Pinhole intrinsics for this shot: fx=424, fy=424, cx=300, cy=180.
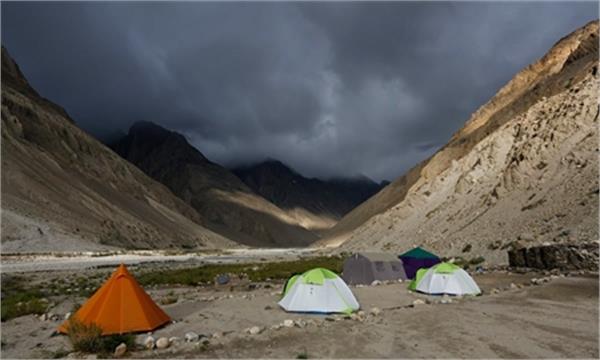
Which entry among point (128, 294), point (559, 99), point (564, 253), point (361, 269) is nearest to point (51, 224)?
point (361, 269)

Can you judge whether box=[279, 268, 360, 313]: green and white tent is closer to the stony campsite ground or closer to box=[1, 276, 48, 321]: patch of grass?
the stony campsite ground

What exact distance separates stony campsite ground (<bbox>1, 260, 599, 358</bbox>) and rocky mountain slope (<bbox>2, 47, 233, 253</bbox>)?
51.6m

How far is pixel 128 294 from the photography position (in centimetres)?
1150

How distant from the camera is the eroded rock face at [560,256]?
23344 millimetres

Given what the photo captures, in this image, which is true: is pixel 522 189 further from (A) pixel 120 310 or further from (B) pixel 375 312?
(A) pixel 120 310

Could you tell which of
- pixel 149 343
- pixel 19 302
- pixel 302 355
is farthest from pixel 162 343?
pixel 19 302

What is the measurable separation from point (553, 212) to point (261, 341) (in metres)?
30.0

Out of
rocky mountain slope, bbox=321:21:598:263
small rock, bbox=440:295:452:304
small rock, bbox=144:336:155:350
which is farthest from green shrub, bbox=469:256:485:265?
small rock, bbox=144:336:155:350

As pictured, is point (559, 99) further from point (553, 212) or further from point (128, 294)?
point (128, 294)

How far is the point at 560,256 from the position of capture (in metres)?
25.0

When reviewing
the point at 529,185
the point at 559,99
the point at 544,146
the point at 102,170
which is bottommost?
the point at 529,185

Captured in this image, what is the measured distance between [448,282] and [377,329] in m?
7.57

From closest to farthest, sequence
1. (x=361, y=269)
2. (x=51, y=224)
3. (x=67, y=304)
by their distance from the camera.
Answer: (x=67, y=304), (x=361, y=269), (x=51, y=224)

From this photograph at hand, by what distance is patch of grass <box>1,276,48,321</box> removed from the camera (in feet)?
48.1
